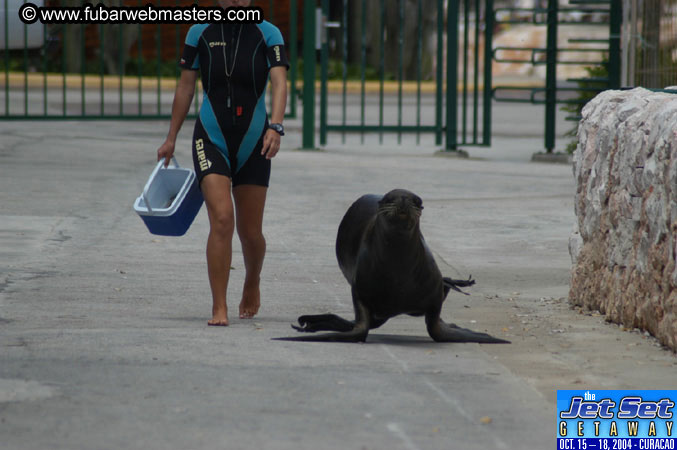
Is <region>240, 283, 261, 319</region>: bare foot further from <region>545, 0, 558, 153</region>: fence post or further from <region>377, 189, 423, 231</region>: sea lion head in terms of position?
<region>545, 0, 558, 153</region>: fence post

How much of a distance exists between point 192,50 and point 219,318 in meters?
1.44

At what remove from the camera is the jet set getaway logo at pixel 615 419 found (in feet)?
14.7

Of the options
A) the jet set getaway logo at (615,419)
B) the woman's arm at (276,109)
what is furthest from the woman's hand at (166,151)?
the jet set getaway logo at (615,419)

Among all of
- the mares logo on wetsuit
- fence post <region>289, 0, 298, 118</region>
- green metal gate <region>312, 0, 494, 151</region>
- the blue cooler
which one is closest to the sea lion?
the mares logo on wetsuit

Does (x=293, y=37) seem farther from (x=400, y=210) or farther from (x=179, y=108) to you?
(x=400, y=210)

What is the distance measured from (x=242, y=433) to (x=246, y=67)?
2785 mm

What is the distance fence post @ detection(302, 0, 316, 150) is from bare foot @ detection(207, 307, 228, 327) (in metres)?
10.4

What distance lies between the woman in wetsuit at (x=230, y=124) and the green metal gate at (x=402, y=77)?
9.77 metres

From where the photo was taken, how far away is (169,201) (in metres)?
7.45

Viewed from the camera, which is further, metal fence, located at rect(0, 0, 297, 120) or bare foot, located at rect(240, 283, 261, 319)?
metal fence, located at rect(0, 0, 297, 120)

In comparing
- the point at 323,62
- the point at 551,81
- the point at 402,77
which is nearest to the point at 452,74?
the point at 551,81

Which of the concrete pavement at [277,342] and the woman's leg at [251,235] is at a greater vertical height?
the woman's leg at [251,235]

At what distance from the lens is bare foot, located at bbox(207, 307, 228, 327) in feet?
21.7

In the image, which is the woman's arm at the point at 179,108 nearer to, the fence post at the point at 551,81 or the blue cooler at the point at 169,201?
the blue cooler at the point at 169,201
